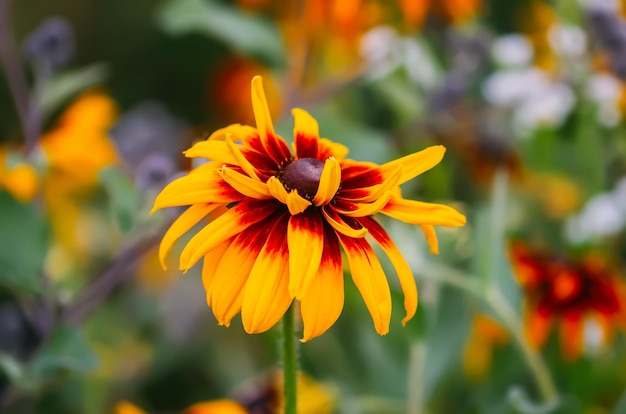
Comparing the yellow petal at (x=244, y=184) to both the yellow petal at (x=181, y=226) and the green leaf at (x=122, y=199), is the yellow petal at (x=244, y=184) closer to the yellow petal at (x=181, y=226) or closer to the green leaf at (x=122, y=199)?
the yellow petal at (x=181, y=226)

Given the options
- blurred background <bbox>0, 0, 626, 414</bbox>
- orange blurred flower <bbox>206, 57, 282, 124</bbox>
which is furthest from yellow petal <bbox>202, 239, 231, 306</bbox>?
orange blurred flower <bbox>206, 57, 282, 124</bbox>

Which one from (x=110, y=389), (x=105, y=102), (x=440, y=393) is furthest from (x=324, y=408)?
(x=105, y=102)

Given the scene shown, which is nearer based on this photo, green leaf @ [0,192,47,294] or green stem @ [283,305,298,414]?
green stem @ [283,305,298,414]

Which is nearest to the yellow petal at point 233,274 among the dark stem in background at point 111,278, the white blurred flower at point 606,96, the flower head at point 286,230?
the flower head at point 286,230

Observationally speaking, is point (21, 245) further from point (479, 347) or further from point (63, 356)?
point (479, 347)

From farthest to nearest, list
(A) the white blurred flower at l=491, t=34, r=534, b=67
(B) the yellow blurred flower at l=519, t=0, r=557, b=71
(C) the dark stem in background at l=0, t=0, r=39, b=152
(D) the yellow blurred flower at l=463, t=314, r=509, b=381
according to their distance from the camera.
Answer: (B) the yellow blurred flower at l=519, t=0, r=557, b=71 → (A) the white blurred flower at l=491, t=34, r=534, b=67 → (D) the yellow blurred flower at l=463, t=314, r=509, b=381 → (C) the dark stem in background at l=0, t=0, r=39, b=152

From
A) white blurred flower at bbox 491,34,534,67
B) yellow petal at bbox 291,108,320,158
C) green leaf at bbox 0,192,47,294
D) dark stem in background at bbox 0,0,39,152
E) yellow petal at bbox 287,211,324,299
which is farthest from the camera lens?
white blurred flower at bbox 491,34,534,67

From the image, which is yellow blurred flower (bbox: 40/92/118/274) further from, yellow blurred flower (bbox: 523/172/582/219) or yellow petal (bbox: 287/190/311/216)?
yellow blurred flower (bbox: 523/172/582/219)

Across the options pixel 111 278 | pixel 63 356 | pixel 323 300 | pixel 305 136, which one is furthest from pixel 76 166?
pixel 323 300
